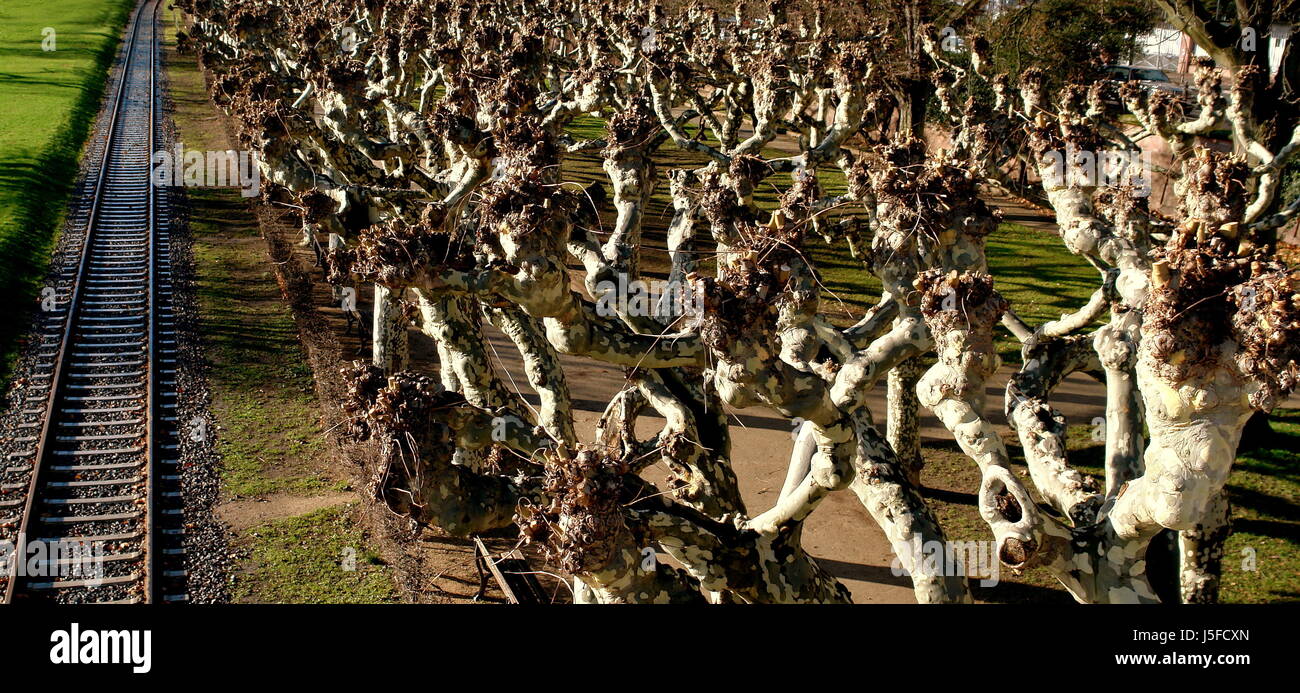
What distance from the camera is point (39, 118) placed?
135ft

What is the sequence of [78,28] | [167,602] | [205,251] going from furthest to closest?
1. [78,28]
2. [205,251]
3. [167,602]

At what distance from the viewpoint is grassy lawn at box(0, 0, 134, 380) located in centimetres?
2488

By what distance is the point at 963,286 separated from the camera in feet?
31.0

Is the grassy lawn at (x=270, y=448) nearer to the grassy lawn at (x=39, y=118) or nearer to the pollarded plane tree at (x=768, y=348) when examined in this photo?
the pollarded plane tree at (x=768, y=348)

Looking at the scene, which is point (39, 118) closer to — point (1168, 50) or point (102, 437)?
point (102, 437)

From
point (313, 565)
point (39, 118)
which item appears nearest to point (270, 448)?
point (313, 565)

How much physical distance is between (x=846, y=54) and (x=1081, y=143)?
737cm

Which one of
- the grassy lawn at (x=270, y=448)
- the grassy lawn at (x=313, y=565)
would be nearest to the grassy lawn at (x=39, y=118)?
the grassy lawn at (x=270, y=448)

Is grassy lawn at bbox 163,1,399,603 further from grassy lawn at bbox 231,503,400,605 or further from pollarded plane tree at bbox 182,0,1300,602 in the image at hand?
pollarded plane tree at bbox 182,0,1300,602

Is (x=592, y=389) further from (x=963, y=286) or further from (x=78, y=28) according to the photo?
(x=78, y=28)

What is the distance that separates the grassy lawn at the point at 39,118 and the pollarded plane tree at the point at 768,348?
901 centimetres

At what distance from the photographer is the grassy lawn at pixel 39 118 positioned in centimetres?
2488

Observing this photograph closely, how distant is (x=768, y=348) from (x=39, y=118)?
42.0 metres
